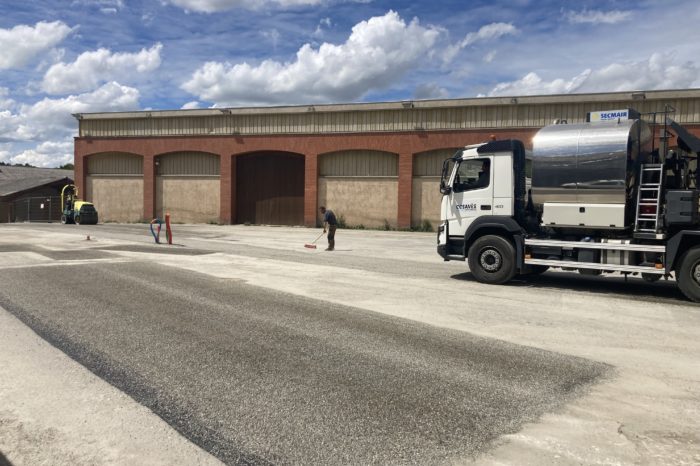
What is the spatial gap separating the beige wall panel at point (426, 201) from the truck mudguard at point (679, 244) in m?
21.2

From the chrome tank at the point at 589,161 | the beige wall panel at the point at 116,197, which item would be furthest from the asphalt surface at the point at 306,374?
the beige wall panel at the point at 116,197

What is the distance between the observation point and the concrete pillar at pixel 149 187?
36938mm

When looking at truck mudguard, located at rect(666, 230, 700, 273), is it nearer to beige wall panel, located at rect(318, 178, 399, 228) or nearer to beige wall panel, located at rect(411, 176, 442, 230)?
beige wall panel, located at rect(411, 176, 442, 230)

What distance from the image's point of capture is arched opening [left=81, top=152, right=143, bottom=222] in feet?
124

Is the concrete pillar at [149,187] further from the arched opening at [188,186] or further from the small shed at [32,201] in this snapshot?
the small shed at [32,201]

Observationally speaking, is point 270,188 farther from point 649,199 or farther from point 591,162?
point 649,199

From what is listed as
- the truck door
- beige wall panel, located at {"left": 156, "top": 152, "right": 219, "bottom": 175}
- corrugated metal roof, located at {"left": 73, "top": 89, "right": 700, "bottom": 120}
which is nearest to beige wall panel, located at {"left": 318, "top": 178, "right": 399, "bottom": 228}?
corrugated metal roof, located at {"left": 73, "top": 89, "right": 700, "bottom": 120}

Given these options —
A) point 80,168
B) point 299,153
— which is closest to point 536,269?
point 299,153

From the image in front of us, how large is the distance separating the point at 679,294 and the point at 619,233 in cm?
179

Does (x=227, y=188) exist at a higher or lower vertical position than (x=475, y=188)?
higher

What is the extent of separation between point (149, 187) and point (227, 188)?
606 cm

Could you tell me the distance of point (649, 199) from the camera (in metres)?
10.3

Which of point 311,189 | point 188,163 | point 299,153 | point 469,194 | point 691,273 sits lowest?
point 691,273

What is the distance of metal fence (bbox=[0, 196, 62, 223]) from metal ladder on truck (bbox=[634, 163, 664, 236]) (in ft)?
151
